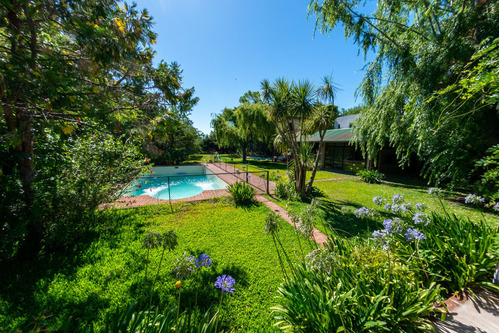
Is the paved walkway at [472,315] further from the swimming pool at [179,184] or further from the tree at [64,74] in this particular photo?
the swimming pool at [179,184]

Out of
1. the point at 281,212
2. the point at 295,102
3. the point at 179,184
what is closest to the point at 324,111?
the point at 295,102

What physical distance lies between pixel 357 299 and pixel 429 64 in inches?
266

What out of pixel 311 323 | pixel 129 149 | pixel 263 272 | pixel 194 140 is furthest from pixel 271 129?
pixel 311 323

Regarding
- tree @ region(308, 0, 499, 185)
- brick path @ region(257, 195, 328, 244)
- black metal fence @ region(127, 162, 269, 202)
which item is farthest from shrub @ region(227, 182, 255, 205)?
tree @ region(308, 0, 499, 185)

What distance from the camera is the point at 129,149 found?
4852 mm

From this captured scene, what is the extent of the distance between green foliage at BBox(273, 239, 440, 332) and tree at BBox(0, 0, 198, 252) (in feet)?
10.8

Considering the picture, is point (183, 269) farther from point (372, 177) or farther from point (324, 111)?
point (372, 177)

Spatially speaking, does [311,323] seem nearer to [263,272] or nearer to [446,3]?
[263,272]

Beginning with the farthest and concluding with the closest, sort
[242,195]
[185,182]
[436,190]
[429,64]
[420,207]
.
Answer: [185,182]
[242,195]
[429,64]
[436,190]
[420,207]

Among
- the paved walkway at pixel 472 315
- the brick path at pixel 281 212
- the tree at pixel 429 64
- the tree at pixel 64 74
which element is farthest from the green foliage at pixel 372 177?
the tree at pixel 64 74

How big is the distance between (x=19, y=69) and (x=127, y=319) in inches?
116

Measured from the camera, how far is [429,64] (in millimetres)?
5066

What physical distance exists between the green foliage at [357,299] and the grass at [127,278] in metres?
0.59

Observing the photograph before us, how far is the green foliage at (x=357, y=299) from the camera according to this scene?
169 cm
